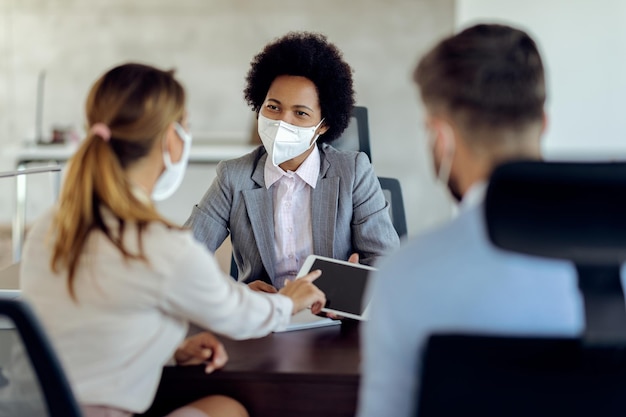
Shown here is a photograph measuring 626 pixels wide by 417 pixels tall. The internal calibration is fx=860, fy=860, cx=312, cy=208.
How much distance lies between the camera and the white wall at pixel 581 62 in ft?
17.2

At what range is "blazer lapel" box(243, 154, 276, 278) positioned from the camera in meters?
2.24

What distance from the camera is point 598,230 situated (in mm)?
948

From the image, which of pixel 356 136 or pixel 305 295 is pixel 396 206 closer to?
pixel 356 136

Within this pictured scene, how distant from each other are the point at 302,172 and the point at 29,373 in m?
1.12

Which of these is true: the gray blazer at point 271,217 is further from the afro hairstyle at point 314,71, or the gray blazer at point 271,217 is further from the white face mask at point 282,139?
the afro hairstyle at point 314,71

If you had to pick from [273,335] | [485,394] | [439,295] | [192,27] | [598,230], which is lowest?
[273,335]

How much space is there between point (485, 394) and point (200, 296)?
0.56m

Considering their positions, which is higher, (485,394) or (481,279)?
(481,279)

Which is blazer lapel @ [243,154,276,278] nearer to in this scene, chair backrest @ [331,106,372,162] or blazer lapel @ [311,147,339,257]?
blazer lapel @ [311,147,339,257]

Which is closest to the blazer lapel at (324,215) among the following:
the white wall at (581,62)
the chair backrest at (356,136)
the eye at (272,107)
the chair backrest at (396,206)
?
the eye at (272,107)

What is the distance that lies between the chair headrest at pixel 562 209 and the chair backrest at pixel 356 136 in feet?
5.61

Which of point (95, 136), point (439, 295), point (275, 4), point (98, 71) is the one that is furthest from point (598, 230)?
point (98, 71)

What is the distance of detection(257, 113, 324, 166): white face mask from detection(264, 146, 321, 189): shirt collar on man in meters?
0.02

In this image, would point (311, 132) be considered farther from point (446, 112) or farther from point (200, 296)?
point (446, 112)
